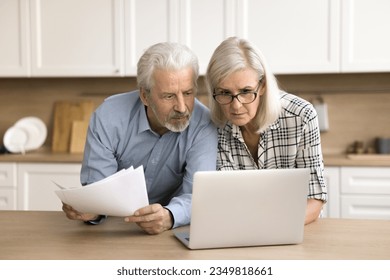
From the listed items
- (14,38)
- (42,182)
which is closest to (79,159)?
(42,182)

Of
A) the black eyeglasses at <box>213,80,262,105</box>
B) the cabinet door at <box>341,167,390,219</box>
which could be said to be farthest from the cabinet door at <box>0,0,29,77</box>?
the black eyeglasses at <box>213,80,262,105</box>

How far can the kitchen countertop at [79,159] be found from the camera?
360 centimetres

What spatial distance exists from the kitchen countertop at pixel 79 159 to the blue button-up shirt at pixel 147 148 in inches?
64.1

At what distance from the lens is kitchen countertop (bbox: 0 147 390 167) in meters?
3.60

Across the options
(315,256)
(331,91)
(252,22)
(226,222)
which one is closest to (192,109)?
(226,222)

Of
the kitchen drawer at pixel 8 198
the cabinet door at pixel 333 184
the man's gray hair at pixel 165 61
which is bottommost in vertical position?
the kitchen drawer at pixel 8 198

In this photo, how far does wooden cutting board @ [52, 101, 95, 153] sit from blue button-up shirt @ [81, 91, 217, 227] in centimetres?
207

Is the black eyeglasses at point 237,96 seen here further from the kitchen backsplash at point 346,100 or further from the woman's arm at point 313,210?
the kitchen backsplash at point 346,100

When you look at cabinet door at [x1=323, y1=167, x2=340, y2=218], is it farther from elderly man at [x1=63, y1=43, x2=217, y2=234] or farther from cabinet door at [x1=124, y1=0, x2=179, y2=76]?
elderly man at [x1=63, y1=43, x2=217, y2=234]

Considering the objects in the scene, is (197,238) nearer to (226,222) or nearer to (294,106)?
(226,222)

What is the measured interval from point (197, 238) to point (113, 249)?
25 centimetres

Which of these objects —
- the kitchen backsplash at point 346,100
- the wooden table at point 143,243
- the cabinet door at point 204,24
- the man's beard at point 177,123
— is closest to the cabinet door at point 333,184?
the kitchen backsplash at point 346,100

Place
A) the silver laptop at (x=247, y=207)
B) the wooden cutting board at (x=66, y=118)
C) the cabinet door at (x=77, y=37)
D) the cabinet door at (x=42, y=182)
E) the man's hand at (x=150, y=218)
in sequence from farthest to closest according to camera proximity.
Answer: the wooden cutting board at (x=66, y=118), the cabinet door at (x=77, y=37), the cabinet door at (x=42, y=182), the man's hand at (x=150, y=218), the silver laptop at (x=247, y=207)

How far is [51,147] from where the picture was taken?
4.37 metres
